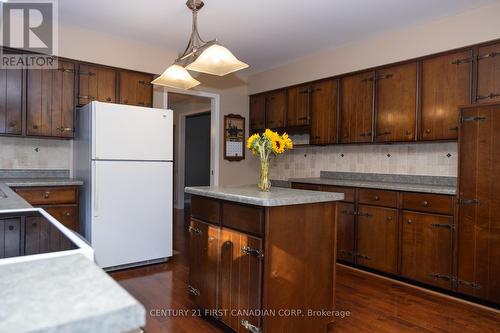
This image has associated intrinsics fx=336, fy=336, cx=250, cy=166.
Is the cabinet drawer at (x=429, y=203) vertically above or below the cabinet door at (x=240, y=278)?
above

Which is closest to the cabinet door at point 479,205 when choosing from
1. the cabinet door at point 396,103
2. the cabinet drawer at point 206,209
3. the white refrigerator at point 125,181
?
the cabinet door at point 396,103

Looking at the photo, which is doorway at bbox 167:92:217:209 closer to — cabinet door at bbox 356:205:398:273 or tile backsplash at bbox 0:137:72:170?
tile backsplash at bbox 0:137:72:170

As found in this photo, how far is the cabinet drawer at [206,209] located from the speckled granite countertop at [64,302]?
1.54 metres

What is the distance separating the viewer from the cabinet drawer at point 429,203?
9.16 feet

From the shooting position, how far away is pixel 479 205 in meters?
2.59

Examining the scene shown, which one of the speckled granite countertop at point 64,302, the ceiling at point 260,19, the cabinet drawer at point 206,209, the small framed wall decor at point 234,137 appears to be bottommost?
the cabinet drawer at point 206,209

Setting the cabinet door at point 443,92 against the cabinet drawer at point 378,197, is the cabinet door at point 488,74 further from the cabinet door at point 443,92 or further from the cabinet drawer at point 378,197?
the cabinet drawer at point 378,197

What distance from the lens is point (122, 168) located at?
11.0 feet

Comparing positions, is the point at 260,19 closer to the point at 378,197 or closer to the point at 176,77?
the point at 176,77

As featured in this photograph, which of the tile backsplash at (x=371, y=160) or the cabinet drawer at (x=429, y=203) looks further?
the tile backsplash at (x=371, y=160)

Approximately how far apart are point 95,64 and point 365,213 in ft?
10.6

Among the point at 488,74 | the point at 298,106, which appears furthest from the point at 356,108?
the point at 488,74

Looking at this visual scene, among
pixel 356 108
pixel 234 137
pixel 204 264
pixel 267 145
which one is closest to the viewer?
pixel 267 145

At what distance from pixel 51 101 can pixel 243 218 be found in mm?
2579
